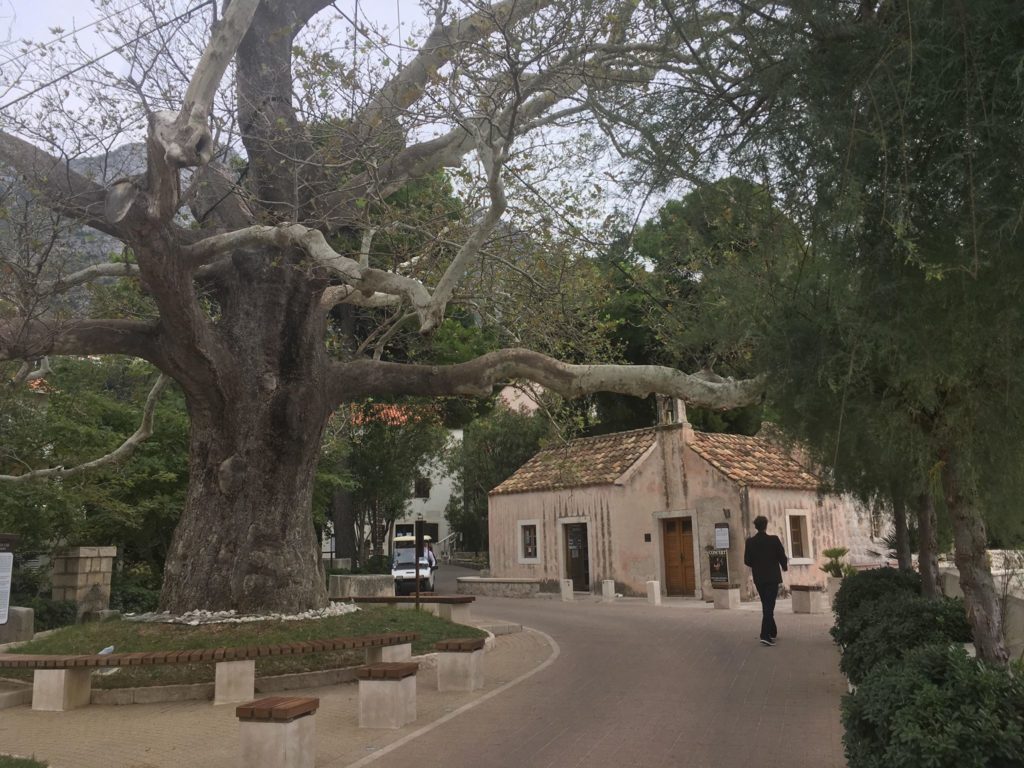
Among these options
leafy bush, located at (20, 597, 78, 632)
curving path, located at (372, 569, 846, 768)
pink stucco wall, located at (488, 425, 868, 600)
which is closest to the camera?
curving path, located at (372, 569, 846, 768)

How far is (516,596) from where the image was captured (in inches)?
974

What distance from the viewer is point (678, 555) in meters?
22.8

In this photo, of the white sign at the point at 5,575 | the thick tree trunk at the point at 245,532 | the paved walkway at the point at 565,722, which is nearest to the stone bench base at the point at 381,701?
the paved walkway at the point at 565,722

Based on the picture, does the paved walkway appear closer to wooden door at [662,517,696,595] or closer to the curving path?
the curving path

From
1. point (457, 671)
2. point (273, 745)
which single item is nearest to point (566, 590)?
point (457, 671)

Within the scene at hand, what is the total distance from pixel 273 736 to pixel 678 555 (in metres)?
18.3

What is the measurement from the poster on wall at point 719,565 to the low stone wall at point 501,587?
612 cm

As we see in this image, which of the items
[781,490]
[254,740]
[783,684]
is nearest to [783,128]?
[254,740]

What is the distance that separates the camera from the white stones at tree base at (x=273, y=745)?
18.6 feet

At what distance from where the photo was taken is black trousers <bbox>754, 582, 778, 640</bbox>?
11664mm

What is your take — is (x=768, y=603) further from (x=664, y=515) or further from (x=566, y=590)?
(x=566, y=590)

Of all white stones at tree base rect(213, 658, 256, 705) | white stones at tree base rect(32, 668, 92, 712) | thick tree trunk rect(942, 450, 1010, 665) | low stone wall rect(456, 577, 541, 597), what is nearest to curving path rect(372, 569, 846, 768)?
thick tree trunk rect(942, 450, 1010, 665)

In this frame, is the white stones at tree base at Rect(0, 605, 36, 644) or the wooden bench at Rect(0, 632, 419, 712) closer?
the wooden bench at Rect(0, 632, 419, 712)

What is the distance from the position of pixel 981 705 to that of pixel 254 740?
4546 millimetres
